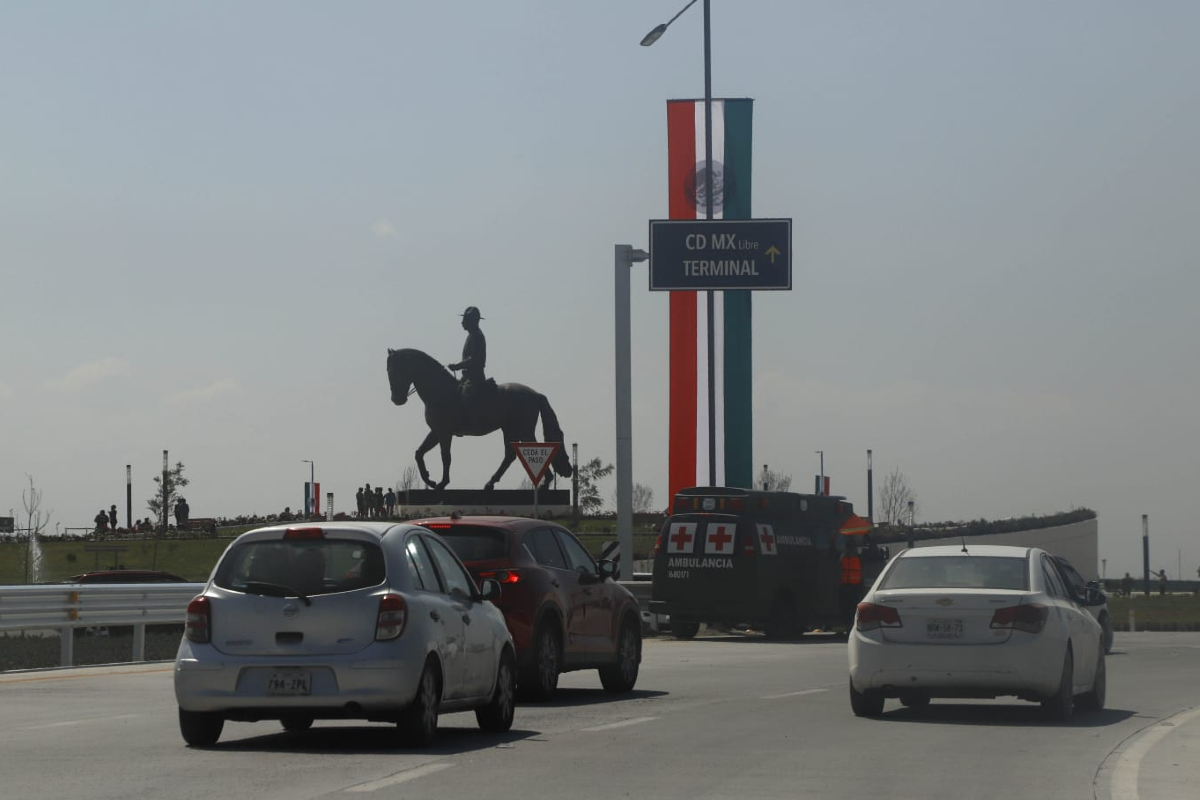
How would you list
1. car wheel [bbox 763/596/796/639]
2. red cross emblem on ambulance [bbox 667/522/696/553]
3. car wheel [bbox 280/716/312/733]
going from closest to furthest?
car wheel [bbox 280/716/312/733] → red cross emblem on ambulance [bbox 667/522/696/553] → car wheel [bbox 763/596/796/639]

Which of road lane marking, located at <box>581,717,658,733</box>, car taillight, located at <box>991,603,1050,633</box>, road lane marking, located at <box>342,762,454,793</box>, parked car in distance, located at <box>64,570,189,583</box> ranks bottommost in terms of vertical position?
road lane marking, located at <box>581,717,658,733</box>

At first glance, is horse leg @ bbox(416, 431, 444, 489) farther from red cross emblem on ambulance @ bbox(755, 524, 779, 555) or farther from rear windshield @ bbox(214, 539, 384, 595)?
rear windshield @ bbox(214, 539, 384, 595)

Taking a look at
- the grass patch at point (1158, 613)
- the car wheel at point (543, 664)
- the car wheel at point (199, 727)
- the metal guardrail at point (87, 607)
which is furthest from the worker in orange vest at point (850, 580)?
the car wheel at point (199, 727)

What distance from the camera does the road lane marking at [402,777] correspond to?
35.6 feet

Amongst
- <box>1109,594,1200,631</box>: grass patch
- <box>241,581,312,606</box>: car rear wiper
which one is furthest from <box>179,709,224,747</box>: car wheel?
<box>1109,594,1200,631</box>: grass patch

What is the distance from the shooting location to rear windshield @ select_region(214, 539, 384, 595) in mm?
13008

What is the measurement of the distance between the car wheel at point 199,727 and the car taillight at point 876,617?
5553mm

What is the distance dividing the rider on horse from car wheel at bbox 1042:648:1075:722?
157 ft

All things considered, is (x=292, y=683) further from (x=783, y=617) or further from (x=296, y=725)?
(x=783, y=617)

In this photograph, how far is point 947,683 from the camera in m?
15.8

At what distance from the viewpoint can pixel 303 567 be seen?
13117 millimetres

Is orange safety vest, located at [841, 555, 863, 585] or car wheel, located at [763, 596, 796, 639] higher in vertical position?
orange safety vest, located at [841, 555, 863, 585]

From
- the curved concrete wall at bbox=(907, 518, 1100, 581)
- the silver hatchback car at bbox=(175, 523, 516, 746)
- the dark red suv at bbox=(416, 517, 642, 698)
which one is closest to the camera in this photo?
the silver hatchback car at bbox=(175, 523, 516, 746)

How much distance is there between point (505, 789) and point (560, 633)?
6799 mm
